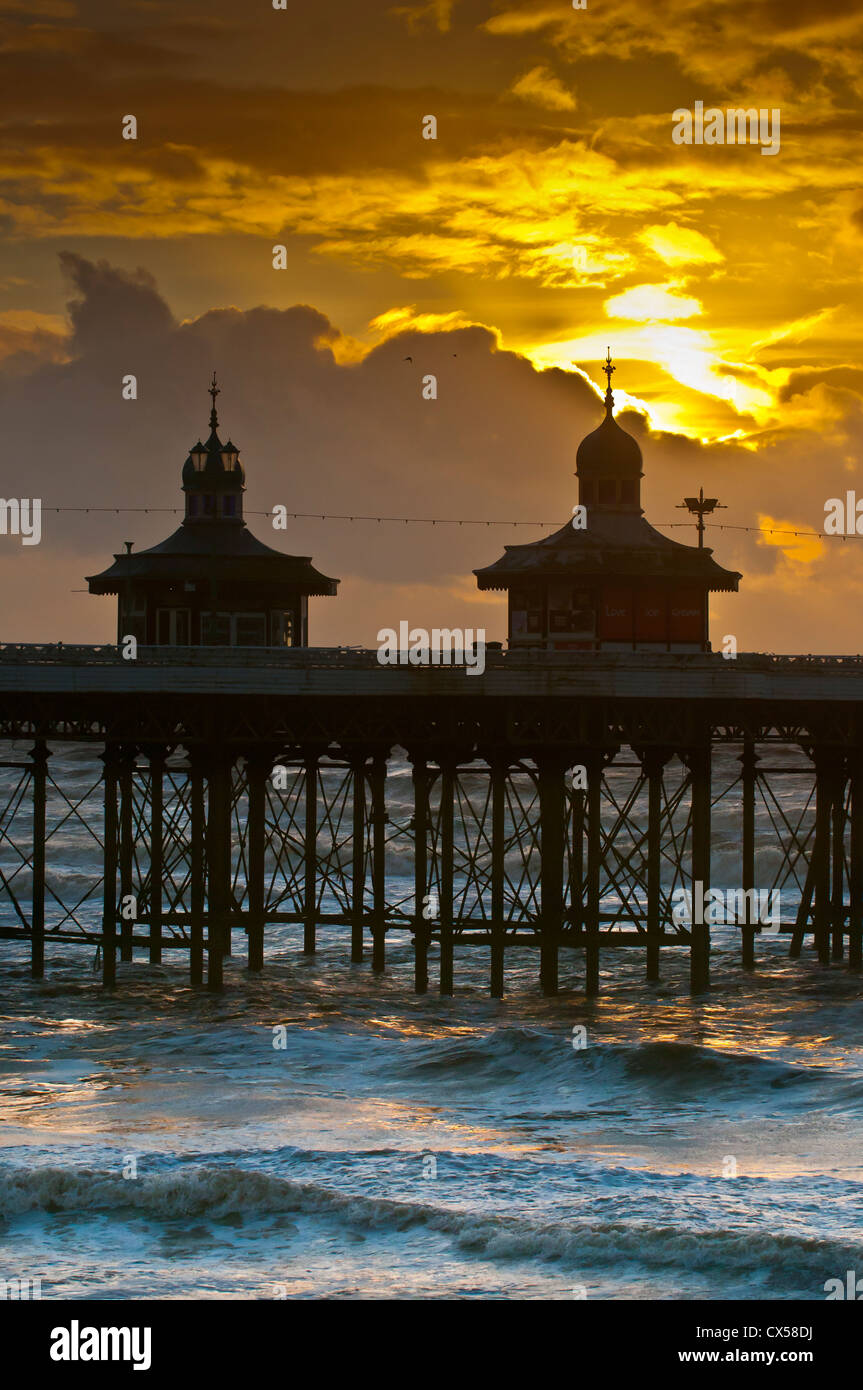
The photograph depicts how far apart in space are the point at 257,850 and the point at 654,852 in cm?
1034

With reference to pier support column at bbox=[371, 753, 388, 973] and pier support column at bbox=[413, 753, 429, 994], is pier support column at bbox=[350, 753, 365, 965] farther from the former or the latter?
pier support column at bbox=[413, 753, 429, 994]

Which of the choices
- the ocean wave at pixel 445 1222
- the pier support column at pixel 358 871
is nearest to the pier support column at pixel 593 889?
the pier support column at pixel 358 871

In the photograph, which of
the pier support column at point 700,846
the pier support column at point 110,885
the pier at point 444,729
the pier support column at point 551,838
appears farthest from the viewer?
→ the pier support column at point 110,885

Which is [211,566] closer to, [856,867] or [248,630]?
[248,630]

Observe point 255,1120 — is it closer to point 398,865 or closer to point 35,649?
point 35,649

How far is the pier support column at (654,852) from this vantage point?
46.3 m

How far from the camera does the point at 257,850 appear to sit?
49.0 meters

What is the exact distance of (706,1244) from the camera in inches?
1021

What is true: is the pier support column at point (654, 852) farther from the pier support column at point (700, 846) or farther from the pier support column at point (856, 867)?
the pier support column at point (856, 867)

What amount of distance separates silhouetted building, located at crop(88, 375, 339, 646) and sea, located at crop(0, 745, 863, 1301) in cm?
931

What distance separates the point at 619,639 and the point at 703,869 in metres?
6.63

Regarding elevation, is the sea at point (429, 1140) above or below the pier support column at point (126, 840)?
below

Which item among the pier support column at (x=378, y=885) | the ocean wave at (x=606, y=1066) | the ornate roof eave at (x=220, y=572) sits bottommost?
the ocean wave at (x=606, y=1066)

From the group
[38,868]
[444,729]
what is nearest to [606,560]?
[444,729]
